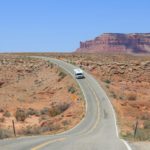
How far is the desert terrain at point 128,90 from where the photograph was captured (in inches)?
1658

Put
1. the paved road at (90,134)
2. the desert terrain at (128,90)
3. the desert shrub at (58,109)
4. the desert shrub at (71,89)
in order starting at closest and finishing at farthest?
the paved road at (90,134) < the desert terrain at (128,90) < the desert shrub at (58,109) < the desert shrub at (71,89)

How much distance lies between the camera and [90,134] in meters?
33.0

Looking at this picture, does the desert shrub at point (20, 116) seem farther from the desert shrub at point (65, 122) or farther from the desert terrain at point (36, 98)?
the desert shrub at point (65, 122)

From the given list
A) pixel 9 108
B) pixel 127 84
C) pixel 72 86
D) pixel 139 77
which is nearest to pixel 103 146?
pixel 9 108

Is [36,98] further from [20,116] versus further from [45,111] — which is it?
[20,116]

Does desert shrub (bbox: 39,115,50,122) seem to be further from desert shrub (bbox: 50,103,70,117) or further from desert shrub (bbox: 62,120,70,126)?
desert shrub (bbox: 62,120,70,126)

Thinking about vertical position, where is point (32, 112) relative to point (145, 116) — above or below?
below

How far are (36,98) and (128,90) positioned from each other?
540 inches

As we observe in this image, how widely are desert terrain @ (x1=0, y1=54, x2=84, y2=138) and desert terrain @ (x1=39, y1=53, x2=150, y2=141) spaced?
4.64 metres

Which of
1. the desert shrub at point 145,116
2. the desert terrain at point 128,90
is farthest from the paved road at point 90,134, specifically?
the desert shrub at point 145,116

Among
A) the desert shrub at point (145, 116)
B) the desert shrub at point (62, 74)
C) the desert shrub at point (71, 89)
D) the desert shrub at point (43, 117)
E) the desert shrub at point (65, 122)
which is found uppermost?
the desert shrub at point (62, 74)

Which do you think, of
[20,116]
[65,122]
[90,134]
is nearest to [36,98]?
[20,116]

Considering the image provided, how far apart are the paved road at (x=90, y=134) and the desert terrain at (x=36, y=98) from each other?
51.5 inches

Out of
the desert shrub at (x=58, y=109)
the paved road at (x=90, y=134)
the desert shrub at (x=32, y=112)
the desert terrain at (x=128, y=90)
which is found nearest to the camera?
the paved road at (x=90, y=134)
